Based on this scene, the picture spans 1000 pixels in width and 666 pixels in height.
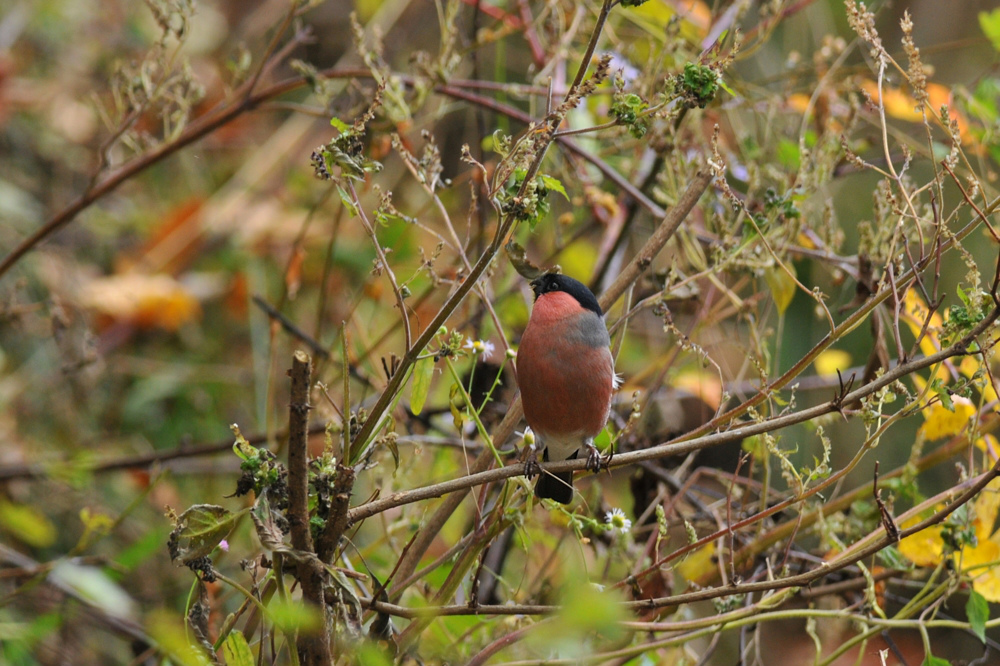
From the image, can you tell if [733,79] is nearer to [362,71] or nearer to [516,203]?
[362,71]

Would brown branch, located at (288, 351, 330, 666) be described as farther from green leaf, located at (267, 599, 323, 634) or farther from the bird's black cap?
the bird's black cap

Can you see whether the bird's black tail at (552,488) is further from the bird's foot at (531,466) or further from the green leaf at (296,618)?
the green leaf at (296,618)

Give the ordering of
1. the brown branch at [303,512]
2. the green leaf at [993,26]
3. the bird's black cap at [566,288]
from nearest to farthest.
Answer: the brown branch at [303,512], the bird's black cap at [566,288], the green leaf at [993,26]

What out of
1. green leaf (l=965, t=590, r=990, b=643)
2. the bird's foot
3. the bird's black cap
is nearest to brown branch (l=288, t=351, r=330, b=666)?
the bird's foot

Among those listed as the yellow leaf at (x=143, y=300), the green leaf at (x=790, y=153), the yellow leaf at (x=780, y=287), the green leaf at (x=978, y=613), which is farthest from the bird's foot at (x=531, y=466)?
the yellow leaf at (x=143, y=300)

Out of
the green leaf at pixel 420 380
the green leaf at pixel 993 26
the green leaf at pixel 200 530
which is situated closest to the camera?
the green leaf at pixel 200 530

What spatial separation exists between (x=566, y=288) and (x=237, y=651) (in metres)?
1.17

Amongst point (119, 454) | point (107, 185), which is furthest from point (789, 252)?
point (119, 454)

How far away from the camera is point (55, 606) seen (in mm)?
2703

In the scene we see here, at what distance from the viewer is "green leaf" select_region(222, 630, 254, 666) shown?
1.36 metres

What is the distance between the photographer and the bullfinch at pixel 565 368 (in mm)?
2057

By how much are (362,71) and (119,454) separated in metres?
2.39

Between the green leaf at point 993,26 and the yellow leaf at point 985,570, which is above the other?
the green leaf at point 993,26

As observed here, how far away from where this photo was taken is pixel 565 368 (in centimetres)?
209
